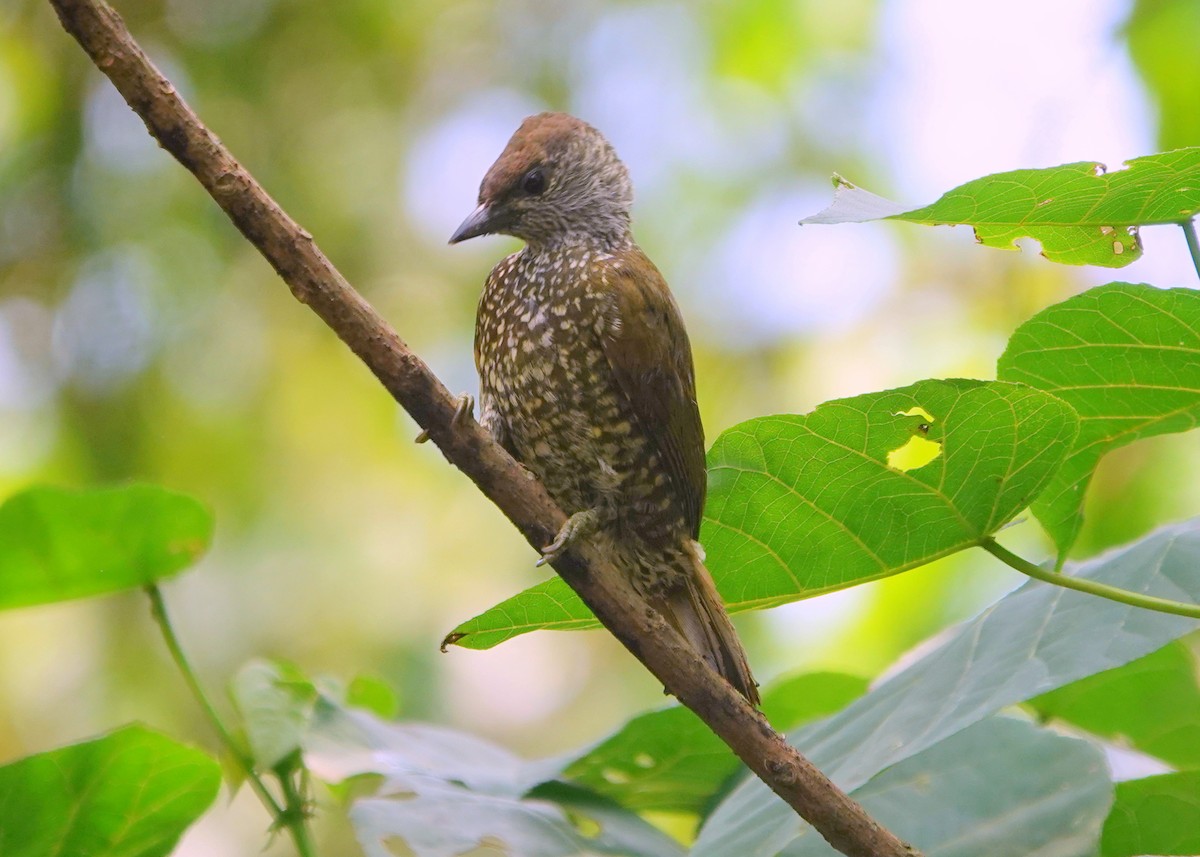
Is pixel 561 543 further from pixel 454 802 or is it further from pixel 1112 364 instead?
Result: pixel 1112 364

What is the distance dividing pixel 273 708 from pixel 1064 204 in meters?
1.42

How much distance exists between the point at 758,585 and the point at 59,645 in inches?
187

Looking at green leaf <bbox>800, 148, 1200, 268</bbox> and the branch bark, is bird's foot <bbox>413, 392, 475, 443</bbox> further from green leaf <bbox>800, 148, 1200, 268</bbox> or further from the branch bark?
green leaf <bbox>800, 148, 1200, 268</bbox>

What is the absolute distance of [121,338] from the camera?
19.6ft

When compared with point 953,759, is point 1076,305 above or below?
above

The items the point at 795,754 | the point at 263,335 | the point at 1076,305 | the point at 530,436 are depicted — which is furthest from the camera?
the point at 263,335

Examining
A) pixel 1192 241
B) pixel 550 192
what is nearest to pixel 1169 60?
pixel 550 192

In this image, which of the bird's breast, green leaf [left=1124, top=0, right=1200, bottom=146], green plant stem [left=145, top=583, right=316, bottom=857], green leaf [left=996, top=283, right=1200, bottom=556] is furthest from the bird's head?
green leaf [left=1124, top=0, right=1200, bottom=146]

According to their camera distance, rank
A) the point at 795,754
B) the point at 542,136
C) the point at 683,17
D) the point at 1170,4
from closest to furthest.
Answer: the point at 795,754, the point at 542,136, the point at 1170,4, the point at 683,17

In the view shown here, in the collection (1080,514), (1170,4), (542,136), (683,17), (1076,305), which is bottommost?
(1080,514)

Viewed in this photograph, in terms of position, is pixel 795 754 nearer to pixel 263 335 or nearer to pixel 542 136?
pixel 542 136

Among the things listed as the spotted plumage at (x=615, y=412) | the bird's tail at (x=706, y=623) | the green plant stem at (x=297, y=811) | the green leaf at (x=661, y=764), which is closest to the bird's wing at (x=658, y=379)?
the spotted plumage at (x=615, y=412)

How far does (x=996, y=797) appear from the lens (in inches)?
66.1

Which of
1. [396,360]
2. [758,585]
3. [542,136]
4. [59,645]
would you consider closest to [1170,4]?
[542,136]
